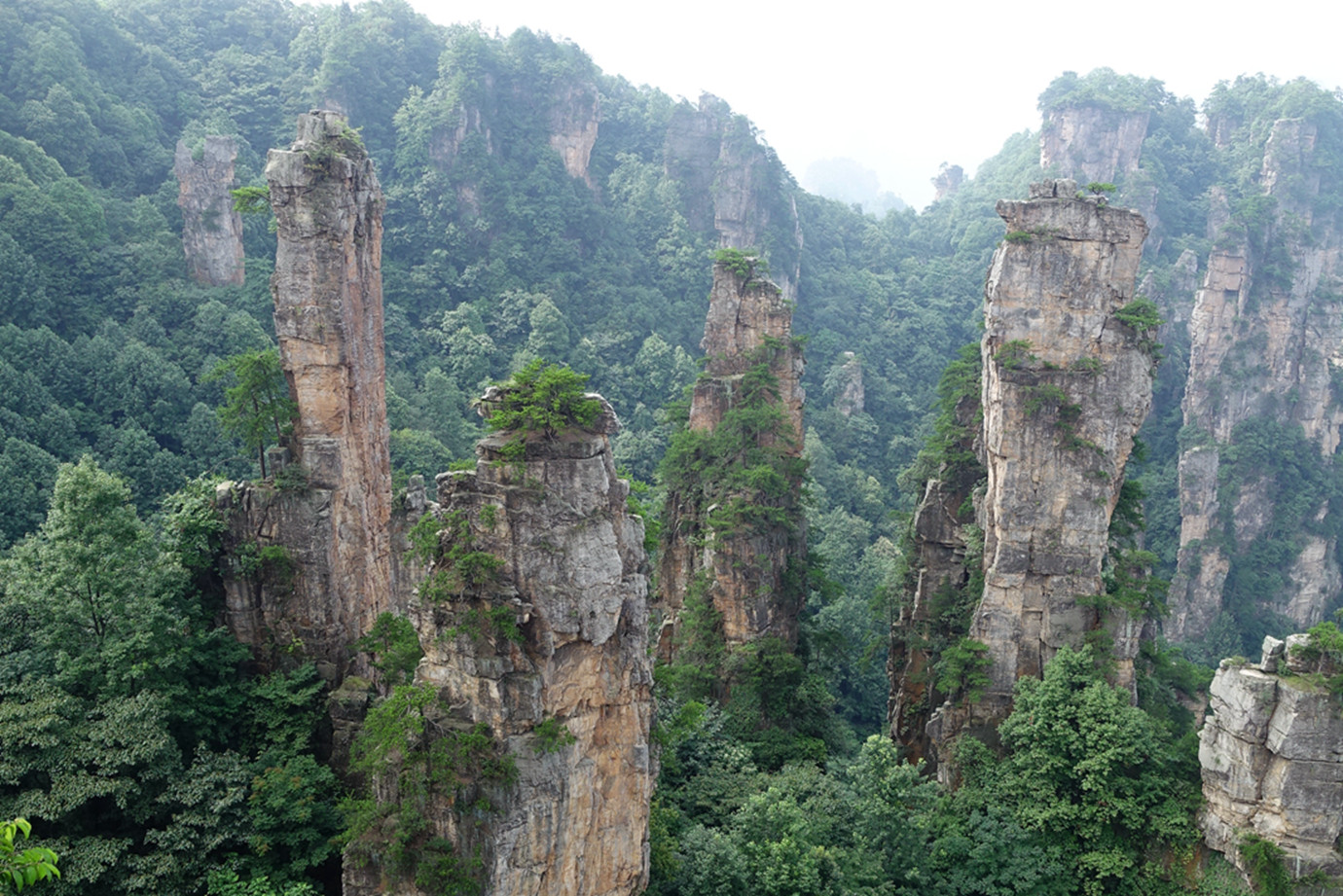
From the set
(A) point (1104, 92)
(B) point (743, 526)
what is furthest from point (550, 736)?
(A) point (1104, 92)

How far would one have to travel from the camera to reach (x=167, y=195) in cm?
5125

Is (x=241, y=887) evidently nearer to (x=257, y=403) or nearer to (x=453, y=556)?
(x=453, y=556)

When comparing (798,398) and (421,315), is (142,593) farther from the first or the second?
(421,315)

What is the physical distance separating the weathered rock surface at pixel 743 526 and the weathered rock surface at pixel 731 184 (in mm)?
44092

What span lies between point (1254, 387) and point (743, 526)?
139 ft

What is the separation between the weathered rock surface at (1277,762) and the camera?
19.4 m

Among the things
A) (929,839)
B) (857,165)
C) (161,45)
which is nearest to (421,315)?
(161,45)

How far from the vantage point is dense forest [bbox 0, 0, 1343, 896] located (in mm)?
19266

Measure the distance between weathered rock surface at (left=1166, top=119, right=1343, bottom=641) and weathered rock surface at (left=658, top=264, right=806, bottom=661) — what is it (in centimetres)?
3226

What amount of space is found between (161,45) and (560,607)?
6429cm

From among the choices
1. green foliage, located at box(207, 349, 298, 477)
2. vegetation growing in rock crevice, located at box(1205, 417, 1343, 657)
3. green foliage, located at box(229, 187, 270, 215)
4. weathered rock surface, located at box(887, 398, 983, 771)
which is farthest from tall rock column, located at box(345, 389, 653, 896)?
vegetation growing in rock crevice, located at box(1205, 417, 1343, 657)

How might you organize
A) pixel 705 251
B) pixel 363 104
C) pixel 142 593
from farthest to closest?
pixel 705 251 < pixel 363 104 < pixel 142 593

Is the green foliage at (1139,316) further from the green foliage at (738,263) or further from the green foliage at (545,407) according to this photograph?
the green foliage at (545,407)

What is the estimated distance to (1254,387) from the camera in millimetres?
58344
